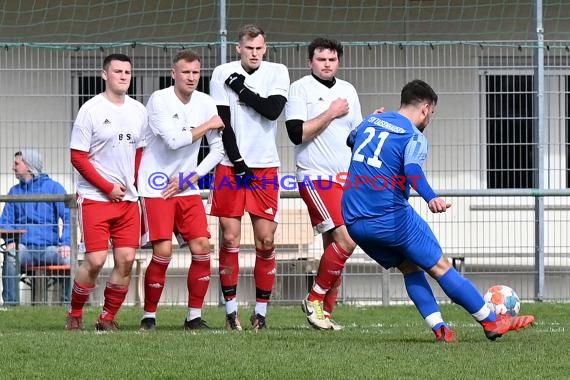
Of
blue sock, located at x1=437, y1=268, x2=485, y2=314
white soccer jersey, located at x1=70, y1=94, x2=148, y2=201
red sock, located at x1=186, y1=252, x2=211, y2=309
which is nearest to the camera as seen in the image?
blue sock, located at x1=437, y1=268, x2=485, y2=314

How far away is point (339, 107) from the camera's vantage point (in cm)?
1102

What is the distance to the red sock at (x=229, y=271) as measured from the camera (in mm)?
11133

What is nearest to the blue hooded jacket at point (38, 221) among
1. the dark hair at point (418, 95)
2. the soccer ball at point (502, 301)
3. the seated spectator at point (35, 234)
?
the seated spectator at point (35, 234)

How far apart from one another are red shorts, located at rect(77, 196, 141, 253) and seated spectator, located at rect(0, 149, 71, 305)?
3.60 metres

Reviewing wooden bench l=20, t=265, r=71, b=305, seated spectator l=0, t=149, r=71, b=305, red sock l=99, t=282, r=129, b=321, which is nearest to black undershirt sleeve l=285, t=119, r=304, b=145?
red sock l=99, t=282, r=129, b=321

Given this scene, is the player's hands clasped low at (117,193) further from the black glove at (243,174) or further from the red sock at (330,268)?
the red sock at (330,268)

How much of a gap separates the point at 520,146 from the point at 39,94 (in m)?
5.17

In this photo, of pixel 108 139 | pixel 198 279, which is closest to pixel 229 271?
pixel 198 279

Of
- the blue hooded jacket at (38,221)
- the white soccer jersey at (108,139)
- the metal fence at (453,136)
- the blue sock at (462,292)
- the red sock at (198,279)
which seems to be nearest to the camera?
the blue sock at (462,292)

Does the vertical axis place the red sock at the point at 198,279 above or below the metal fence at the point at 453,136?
below

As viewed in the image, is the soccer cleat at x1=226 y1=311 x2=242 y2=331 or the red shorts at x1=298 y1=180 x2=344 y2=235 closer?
the red shorts at x1=298 y1=180 x2=344 y2=235

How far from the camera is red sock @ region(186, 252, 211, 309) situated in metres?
11.2

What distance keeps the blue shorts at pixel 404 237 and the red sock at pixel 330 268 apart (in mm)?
1351

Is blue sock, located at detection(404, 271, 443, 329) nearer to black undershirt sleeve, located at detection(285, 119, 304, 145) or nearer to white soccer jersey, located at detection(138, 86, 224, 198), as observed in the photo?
black undershirt sleeve, located at detection(285, 119, 304, 145)
